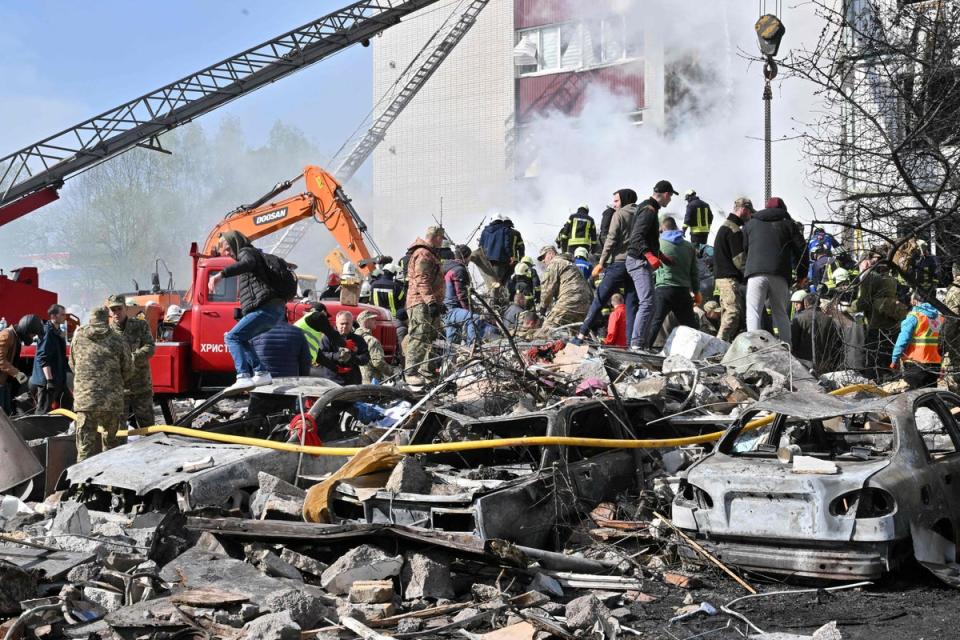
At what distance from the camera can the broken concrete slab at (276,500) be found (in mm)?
7488

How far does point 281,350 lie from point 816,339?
5.78m

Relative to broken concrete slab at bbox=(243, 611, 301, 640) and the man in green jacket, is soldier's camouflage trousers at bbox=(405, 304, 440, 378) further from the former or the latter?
broken concrete slab at bbox=(243, 611, 301, 640)

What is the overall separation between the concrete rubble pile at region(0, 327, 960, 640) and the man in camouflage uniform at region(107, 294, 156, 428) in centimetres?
231

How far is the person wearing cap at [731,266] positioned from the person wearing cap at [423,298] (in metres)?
3.31

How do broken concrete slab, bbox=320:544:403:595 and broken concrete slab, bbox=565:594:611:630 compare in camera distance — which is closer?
broken concrete slab, bbox=565:594:611:630

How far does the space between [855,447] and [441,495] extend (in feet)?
9.58

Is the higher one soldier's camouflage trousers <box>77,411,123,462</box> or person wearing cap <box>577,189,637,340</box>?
person wearing cap <box>577,189,637,340</box>

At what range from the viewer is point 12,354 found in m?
14.4

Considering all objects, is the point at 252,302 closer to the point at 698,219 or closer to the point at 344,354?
the point at 344,354

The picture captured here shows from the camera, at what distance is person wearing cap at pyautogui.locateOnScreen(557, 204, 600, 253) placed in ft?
56.1

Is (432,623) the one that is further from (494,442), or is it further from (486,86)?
(486,86)

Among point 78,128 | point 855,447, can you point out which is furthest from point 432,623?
point 78,128

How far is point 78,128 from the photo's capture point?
22.1m

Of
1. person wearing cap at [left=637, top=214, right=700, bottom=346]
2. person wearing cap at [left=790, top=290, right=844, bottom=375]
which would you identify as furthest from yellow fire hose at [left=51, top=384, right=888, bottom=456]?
person wearing cap at [left=637, top=214, right=700, bottom=346]
